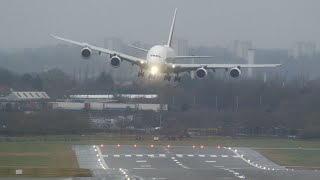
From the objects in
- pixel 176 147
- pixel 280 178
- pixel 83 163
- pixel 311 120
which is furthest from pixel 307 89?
pixel 280 178

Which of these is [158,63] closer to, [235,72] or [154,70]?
[154,70]

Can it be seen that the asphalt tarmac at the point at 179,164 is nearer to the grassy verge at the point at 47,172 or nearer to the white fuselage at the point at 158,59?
the grassy verge at the point at 47,172

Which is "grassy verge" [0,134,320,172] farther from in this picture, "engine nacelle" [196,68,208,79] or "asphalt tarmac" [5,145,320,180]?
"engine nacelle" [196,68,208,79]

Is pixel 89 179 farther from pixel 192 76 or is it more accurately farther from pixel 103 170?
pixel 192 76

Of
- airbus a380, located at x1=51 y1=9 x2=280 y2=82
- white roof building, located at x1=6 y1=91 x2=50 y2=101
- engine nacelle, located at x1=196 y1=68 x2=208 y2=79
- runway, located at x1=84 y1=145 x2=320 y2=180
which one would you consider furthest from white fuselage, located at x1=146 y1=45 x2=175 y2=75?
white roof building, located at x1=6 y1=91 x2=50 y2=101

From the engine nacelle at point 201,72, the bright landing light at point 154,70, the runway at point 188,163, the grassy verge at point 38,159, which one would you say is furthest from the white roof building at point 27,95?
the engine nacelle at point 201,72

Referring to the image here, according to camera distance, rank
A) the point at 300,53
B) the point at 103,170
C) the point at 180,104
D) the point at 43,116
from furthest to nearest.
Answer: the point at 300,53 < the point at 180,104 < the point at 43,116 < the point at 103,170

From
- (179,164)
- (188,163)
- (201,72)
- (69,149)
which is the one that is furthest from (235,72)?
(179,164)

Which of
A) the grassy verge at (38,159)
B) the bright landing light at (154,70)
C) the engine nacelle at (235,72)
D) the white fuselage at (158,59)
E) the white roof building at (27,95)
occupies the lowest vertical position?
the grassy verge at (38,159)
